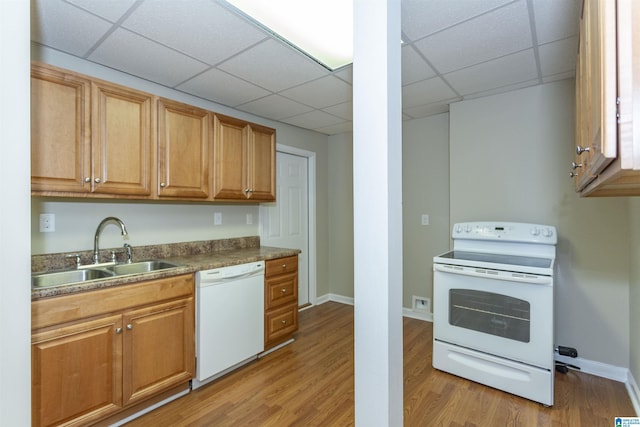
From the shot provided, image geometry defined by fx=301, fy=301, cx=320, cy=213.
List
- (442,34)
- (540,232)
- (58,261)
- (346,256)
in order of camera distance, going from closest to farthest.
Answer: (442,34), (58,261), (540,232), (346,256)

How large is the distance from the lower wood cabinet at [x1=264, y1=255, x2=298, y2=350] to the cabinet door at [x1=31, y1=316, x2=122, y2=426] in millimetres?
1142

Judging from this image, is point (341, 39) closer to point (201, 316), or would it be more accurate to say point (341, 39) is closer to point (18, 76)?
point (18, 76)

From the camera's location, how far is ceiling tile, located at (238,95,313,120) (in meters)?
2.83

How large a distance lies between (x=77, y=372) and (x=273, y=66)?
2221 millimetres

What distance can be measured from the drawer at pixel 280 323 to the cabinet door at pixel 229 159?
110cm

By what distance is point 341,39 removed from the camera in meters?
1.91

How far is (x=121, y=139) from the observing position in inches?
78.9

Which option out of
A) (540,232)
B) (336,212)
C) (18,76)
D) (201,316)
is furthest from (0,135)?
(336,212)

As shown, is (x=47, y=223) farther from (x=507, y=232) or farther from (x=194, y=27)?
(x=507, y=232)

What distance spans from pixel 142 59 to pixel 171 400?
2.35 metres

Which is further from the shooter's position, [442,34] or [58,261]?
[58,261]

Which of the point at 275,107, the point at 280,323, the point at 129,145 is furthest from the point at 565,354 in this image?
the point at 129,145

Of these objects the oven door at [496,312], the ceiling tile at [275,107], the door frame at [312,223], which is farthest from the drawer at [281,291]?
the ceiling tile at [275,107]

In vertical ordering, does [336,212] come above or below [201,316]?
above
